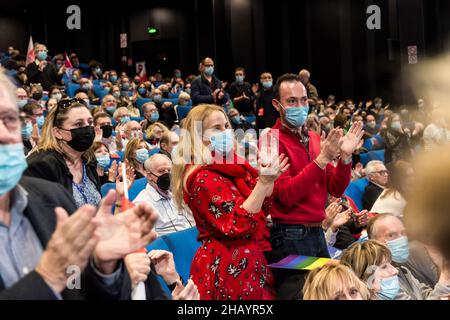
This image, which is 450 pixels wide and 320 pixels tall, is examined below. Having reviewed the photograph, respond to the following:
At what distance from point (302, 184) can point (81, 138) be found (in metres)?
1.09

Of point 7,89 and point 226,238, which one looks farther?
point 226,238

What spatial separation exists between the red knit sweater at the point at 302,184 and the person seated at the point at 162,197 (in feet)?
4.09

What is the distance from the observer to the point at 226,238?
227 centimetres

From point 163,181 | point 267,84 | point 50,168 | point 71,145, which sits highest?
point 267,84

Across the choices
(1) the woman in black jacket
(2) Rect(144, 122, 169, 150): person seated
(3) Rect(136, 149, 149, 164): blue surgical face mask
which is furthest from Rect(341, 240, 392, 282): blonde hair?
(2) Rect(144, 122, 169, 150): person seated

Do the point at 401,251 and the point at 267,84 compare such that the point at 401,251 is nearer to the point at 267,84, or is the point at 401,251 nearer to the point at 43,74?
the point at 267,84

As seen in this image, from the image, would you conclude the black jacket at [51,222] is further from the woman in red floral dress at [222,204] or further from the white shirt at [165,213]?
the white shirt at [165,213]

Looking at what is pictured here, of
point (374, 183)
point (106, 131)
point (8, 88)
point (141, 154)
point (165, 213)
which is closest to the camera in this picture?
point (8, 88)

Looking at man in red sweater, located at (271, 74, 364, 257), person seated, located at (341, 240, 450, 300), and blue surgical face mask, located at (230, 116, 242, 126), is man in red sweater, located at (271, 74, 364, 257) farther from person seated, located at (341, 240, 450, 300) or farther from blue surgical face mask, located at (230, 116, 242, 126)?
blue surgical face mask, located at (230, 116, 242, 126)

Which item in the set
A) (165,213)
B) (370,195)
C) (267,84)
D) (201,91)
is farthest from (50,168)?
(267,84)

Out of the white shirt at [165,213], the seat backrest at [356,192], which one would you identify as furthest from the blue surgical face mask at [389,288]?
the seat backrest at [356,192]

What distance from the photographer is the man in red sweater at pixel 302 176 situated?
246cm
